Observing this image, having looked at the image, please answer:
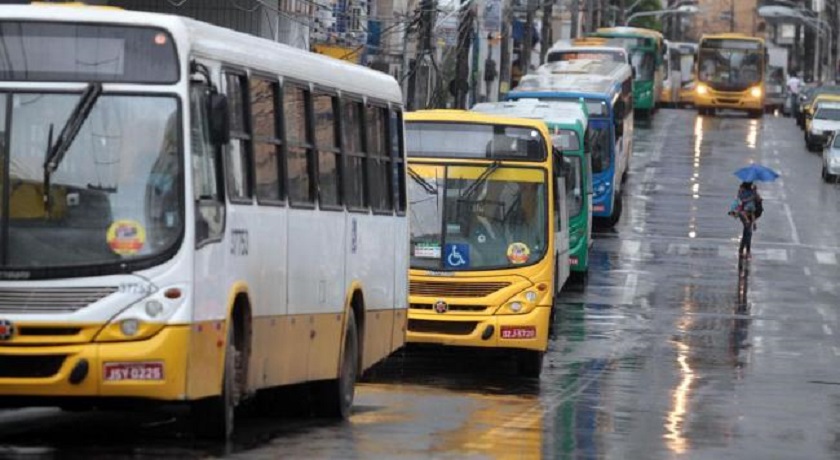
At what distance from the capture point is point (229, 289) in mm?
13070

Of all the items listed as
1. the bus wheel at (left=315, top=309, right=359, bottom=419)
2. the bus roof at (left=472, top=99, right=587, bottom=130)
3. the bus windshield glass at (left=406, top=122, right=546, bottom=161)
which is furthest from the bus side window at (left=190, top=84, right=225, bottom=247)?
the bus roof at (left=472, top=99, right=587, bottom=130)

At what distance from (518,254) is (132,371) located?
10.9 m

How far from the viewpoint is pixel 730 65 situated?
85062 millimetres

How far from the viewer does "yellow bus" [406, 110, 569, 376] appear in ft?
73.3

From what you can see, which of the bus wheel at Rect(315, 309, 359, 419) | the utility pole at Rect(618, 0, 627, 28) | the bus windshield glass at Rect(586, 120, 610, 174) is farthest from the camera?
the utility pole at Rect(618, 0, 627, 28)

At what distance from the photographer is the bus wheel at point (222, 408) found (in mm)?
13180

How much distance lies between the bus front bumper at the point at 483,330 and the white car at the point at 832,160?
37.7 m

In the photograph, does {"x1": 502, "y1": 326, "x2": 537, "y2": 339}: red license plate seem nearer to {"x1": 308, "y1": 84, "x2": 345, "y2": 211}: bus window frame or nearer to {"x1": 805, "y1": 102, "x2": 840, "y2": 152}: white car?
{"x1": 308, "y1": 84, "x2": 345, "y2": 211}: bus window frame

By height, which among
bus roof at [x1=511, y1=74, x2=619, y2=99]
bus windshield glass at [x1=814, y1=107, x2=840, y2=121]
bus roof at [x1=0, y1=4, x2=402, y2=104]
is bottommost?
bus roof at [x1=0, y1=4, x2=402, y2=104]

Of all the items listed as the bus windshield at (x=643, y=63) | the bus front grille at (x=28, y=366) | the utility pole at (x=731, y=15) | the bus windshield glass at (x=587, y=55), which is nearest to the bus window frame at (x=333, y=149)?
the bus front grille at (x=28, y=366)

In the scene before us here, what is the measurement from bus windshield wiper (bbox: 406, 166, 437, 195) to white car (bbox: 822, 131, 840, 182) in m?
37.1

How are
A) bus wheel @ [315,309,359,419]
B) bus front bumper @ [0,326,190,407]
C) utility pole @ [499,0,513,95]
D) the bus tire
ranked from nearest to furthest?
bus front bumper @ [0,326,190,407] < bus wheel @ [315,309,359,419] < the bus tire < utility pole @ [499,0,513,95]

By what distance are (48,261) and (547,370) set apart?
1234 cm

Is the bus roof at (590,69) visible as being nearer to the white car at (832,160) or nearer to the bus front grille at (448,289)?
the white car at (832,160)
